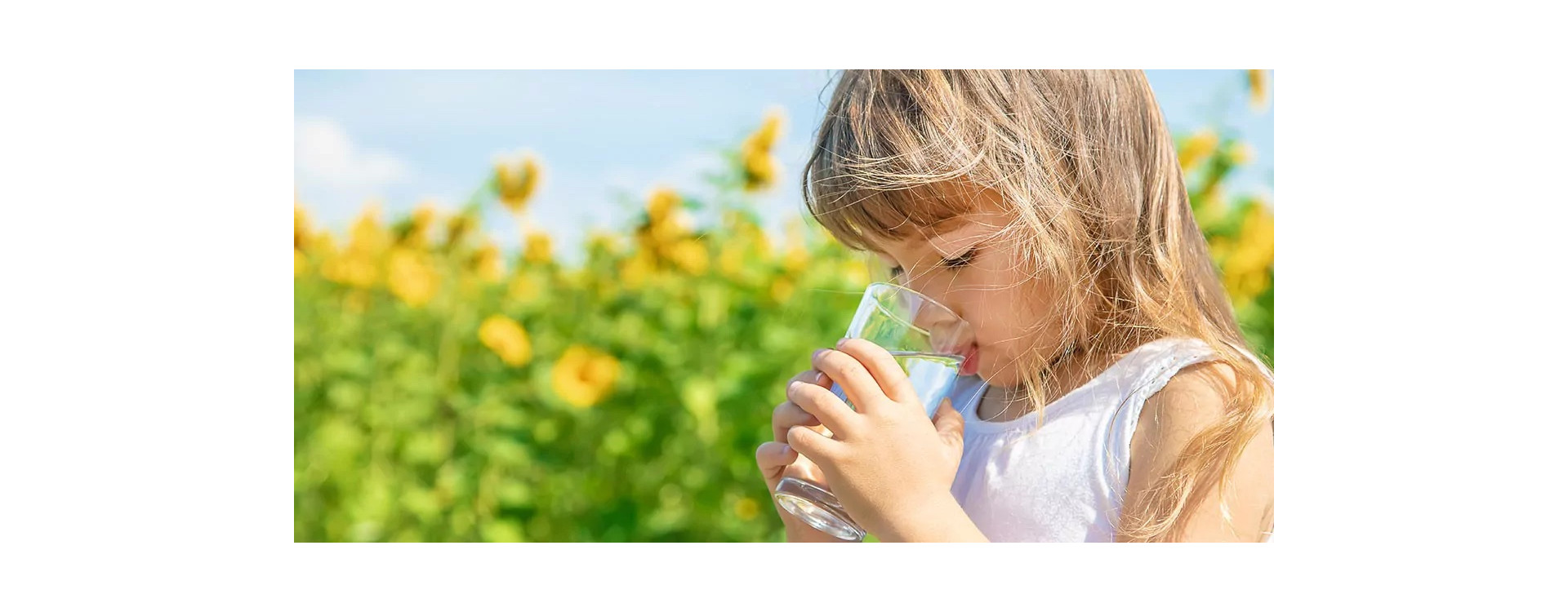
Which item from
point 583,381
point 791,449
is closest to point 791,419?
point 791,449

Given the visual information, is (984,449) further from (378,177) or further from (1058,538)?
(378,177)

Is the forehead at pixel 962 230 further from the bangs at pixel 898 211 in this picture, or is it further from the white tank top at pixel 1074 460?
the white tank top at pixel 1074 460

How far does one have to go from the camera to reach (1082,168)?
105 centimetres

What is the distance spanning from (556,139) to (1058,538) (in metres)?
1.07

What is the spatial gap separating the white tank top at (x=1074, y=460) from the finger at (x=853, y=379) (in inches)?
7.5

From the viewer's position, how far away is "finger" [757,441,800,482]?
98 centimetres

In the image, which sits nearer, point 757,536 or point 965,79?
point 965,79

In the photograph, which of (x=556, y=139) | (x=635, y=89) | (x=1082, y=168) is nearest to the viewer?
(x=1082, y=168)

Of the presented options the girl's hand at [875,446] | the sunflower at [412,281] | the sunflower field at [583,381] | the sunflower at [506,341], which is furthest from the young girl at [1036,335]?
the sunflower at [412,281]

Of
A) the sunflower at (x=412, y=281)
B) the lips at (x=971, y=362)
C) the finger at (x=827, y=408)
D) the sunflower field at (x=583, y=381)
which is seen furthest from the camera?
the sunflower at (x=412, y=281)

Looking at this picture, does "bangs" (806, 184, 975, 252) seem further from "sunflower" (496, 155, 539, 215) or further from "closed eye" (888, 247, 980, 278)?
"sunflower" (496, 155, 539, 215)

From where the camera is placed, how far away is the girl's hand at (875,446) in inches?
35.8

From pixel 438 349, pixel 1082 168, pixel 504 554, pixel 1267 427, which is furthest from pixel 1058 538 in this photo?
pixel 438 349

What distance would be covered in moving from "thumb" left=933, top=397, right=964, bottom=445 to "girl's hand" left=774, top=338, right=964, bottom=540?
5cm
